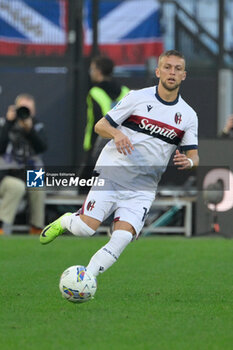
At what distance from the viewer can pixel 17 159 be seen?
46.7 ft

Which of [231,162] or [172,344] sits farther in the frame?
[231,162]

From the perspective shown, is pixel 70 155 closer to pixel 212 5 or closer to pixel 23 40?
pixel 23 40

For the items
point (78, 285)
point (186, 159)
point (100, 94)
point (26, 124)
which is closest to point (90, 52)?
point (26, 124)

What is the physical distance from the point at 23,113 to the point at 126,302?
6626 mm

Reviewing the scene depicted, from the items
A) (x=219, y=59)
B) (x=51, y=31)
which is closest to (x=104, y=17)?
(x=51, y=31)

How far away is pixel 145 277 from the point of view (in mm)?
9625

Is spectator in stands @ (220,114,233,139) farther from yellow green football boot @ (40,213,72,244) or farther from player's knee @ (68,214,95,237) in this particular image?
player's knee @ (68,214,95,237)

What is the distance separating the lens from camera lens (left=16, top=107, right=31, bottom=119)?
13883 millimetres

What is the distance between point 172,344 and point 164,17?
11.0 m

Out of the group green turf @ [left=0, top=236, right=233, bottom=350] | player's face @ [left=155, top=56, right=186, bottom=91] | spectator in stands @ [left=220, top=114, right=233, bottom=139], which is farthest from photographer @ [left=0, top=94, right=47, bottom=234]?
player's face @ [left=155, top=56, right=186, bottom=91]

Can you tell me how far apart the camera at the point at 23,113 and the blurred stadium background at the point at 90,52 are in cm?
203

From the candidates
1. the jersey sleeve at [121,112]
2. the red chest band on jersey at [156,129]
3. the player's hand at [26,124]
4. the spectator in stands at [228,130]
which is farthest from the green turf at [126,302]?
the spectator in stands at [228,130]

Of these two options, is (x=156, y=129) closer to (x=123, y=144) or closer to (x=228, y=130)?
(x=123, y=144)

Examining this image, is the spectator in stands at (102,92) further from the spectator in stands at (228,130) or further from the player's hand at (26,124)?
the spectator in stands at (228,130)
